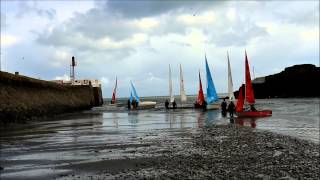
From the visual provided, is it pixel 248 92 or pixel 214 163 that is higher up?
pixel 248 92

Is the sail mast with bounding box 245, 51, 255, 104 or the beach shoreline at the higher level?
the sail mast with bounding box 245, 51, 255, 104

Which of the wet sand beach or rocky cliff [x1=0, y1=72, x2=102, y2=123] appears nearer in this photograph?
the wet sand beach

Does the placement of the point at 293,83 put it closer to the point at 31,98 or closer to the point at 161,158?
the point at 31,98

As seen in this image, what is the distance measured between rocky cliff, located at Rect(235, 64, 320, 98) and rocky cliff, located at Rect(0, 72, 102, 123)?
88.3 meters

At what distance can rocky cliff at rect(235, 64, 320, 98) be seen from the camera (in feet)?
472

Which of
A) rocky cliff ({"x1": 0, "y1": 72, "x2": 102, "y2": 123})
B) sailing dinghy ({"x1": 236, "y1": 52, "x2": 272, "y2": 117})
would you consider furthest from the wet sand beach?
sailing dinghy ({"x1": 236, "y1": 52, "x2": 272, "y2": 117})

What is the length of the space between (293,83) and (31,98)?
4541 inches

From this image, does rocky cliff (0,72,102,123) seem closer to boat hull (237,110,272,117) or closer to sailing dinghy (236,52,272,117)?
boat hull (237,110,272,117)

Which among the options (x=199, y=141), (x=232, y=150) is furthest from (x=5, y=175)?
(x=199, y=141)

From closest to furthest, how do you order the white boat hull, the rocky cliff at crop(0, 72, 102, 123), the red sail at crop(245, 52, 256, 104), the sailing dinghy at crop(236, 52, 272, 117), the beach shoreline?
the beach shoreline, the rocky cliff at crop(0, 72, 102, 123), the sailing dinghy at crop(236, 52, 272, 117), the red sail at crop(245, 52, 256, 104), the white boat hull

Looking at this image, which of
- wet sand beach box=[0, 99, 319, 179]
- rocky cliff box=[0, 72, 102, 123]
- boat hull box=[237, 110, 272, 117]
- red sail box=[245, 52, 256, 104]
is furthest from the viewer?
red sail box=[245, 52, 256, 104]

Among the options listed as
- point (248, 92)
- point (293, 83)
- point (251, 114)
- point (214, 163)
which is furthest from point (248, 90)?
point (293, 83)

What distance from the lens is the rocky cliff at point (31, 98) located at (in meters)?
39.3

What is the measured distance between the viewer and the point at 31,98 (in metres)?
48.7
